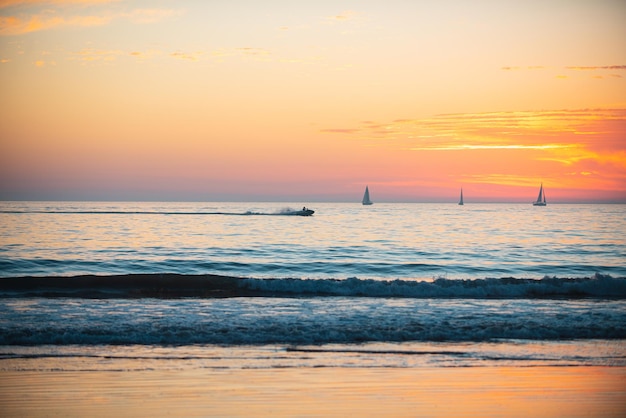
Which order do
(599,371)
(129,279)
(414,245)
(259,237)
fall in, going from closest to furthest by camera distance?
(599,371) < (129,279) < (414,245) < (259,237)

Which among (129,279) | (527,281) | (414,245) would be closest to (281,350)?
(129,279)

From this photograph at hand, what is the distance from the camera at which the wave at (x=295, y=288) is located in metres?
21.7

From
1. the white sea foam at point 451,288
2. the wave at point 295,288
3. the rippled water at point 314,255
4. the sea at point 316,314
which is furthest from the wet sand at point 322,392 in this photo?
the rippled water at point 314,255

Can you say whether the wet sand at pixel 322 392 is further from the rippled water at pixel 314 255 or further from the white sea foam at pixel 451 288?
the rippled water at pixel 314 255

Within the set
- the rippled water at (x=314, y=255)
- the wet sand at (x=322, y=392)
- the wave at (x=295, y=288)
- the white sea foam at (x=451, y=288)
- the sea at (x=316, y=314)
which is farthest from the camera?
the rippled water at (x=314, y=255)

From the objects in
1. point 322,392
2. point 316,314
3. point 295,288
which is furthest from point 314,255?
point 322,392

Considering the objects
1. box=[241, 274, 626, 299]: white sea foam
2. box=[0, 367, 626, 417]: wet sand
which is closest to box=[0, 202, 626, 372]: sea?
box=[241, 274, 626, 299]: white sea foam

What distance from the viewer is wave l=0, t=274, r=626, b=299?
71.3 feet

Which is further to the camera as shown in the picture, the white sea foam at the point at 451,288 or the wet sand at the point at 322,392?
the white sea foam at the point at 451,288

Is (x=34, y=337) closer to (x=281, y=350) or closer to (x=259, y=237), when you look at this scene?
(x=281, y=350)

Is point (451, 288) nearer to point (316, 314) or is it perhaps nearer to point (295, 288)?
point (295, 288)

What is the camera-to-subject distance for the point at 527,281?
986 inches

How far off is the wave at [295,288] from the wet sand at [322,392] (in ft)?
36.1

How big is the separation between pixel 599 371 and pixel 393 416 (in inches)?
180
